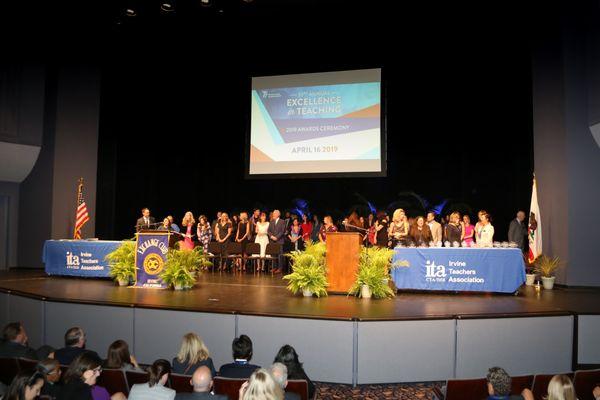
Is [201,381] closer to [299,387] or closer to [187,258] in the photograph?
[299,387]

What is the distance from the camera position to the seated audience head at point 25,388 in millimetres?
3117

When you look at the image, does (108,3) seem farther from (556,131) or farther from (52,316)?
(556,131)

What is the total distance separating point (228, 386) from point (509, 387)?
193 centimetres

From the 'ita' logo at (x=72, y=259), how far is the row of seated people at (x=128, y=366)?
6464mm

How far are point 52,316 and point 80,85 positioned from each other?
883 cm

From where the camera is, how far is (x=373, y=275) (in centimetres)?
829

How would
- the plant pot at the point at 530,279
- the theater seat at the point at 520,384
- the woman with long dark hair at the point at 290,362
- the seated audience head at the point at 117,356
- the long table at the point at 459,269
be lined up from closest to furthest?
1. the theater seat at the point at 520,384
2. the woman with long dark hair at the point at 290,362
3. the seated audience head at the point at 117,356
4. the long table at the point at 459,269
5. the plant pot at the point at 530,279

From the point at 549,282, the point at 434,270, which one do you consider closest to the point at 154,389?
the point at 434,270

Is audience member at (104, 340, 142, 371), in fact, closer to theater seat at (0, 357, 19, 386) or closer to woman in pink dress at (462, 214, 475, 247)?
theater seat at (0, 357, 19, 386)

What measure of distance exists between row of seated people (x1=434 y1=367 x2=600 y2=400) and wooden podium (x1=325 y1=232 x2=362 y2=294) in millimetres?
4137

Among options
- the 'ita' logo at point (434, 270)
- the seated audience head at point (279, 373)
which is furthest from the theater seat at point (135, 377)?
the 'ita' logo at point (434, 270)

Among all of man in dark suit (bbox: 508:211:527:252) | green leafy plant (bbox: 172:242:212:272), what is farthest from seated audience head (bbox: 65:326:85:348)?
man in dark suit (bbox: 508:211:527:252)

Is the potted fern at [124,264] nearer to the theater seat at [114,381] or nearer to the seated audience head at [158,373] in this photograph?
the theater seat at [114,381]

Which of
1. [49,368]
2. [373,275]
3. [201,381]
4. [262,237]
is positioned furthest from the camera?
[262,237]
